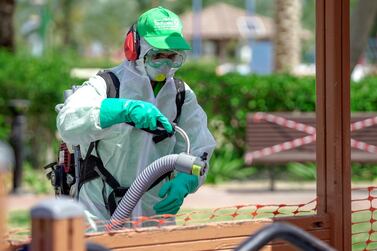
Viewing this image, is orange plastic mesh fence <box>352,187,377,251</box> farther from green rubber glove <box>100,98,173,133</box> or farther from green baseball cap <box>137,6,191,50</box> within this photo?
green rubber glove <box>100,98,173,133</box>

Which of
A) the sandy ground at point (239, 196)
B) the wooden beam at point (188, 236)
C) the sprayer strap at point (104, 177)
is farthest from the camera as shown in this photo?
the sandy ground at point (239, 196)

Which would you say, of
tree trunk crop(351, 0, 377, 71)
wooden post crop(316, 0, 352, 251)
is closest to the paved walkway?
tree trunk crop(351, 0, 377, 71)

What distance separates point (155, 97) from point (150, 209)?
53 cm

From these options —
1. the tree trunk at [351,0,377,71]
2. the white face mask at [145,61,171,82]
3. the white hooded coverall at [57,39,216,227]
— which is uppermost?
the tree trunk at [351,0,377,71]

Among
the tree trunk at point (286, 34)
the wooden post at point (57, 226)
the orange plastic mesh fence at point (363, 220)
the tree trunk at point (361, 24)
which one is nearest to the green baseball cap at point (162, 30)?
the wooden post at point (57, 226)

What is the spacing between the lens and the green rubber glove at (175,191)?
441cm

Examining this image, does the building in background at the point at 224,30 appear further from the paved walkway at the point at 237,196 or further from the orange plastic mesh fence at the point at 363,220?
the orange plastic mesh fence at the point at 363,220

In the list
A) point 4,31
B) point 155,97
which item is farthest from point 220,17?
point 155,97

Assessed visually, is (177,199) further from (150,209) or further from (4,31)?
(4,31)

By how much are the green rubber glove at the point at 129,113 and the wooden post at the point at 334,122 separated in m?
0.76

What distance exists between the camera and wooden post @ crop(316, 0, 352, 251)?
436 cm

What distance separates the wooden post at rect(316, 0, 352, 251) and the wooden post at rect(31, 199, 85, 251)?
195 centimetres

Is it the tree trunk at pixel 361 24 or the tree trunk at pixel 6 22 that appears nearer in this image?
the tree trunk at pixel 361 24

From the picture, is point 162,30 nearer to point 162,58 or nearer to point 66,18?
point 162,58
